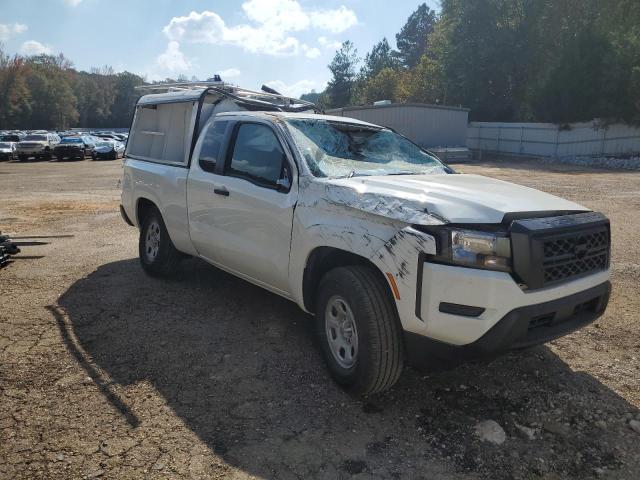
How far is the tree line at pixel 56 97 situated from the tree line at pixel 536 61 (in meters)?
42.4

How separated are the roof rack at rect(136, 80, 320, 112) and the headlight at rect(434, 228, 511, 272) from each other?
314cm

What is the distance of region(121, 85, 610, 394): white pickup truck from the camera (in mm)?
2861

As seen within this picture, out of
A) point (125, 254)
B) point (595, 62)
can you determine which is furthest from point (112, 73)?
point (125, 254)

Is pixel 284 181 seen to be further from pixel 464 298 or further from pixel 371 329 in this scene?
pixel 464 298

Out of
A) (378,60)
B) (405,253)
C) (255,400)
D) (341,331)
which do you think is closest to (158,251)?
(255,400)

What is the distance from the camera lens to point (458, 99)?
4203 centimetres

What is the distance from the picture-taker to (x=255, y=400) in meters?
3.46

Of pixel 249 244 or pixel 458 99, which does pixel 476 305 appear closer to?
pixel 249 244

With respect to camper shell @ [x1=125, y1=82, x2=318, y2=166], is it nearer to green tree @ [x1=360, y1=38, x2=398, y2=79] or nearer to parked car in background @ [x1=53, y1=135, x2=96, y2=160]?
parked car in background @ [x1=53, y1=135, x2=96, y2=160]

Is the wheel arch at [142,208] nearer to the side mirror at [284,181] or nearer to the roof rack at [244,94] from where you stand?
the roof rack at [244,94]

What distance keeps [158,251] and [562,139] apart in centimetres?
3209

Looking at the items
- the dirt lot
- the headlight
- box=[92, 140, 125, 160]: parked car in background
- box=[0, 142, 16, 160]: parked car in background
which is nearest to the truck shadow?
the dirt lot

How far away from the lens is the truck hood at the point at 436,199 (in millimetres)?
2949

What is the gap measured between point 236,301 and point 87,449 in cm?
255
